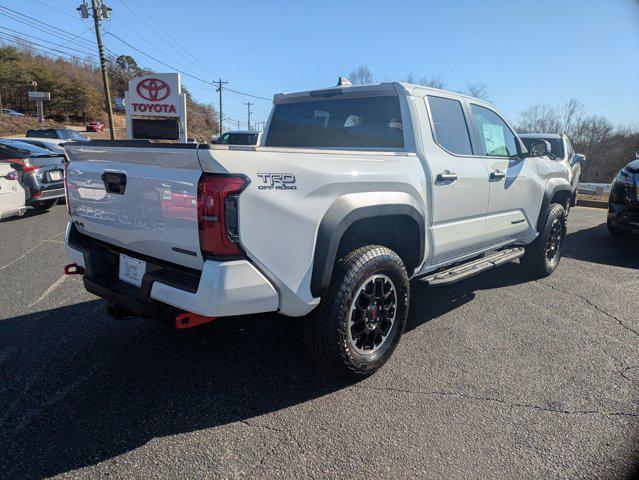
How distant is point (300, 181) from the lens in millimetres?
2369

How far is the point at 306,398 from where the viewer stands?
2689mm

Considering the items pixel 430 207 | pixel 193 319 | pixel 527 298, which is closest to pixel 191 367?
pixel 193 319

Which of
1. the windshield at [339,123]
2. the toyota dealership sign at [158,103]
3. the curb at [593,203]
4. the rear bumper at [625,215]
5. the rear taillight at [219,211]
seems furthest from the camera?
the curb at [593,203]

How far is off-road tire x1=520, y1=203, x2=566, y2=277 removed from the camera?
5148 millimetres

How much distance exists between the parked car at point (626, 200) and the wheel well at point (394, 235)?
5.54 m

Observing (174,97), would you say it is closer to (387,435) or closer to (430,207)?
(430,207)

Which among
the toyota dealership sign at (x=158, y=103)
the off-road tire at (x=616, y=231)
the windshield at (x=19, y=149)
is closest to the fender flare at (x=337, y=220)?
the off-road tire at (x=616, y=231)

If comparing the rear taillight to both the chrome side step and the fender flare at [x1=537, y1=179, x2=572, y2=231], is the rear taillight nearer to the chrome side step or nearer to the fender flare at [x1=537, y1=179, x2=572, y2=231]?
the chrome side step

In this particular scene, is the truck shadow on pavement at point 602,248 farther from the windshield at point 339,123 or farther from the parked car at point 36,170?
the parked car at point 36,170

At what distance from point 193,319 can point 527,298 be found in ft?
12.2

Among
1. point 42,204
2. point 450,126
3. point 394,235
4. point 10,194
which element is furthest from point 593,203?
point 10,194

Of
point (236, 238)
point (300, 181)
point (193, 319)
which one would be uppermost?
point (300, 181)

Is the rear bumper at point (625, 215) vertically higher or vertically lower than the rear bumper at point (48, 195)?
higher

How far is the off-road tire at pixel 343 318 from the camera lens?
8.60 ft
